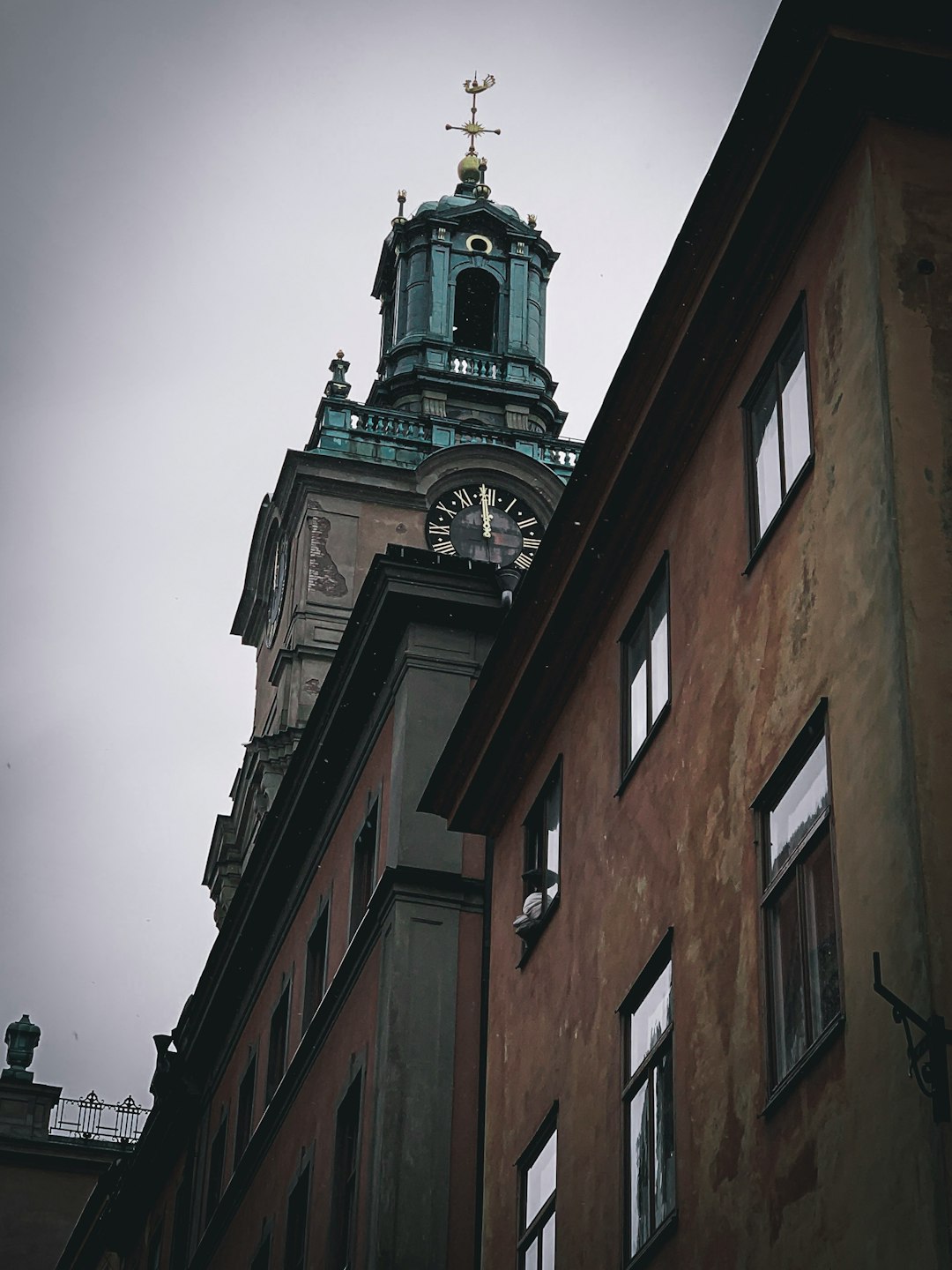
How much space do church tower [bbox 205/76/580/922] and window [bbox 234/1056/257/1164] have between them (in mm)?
17217

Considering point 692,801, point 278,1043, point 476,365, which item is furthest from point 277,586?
point 692,801

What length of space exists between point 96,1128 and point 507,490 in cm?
1946

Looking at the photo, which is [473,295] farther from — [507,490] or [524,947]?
[524,947]

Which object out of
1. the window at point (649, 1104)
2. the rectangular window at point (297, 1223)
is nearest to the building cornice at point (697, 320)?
the window at point (649, 1104)

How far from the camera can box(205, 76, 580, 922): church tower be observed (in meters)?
53.1

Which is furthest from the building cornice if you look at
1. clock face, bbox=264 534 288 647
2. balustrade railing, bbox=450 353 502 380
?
balustrade railing, bbox=450 353 502 380

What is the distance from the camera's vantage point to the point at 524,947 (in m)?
20.2

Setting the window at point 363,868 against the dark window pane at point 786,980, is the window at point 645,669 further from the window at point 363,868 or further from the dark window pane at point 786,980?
the window at point 363,868

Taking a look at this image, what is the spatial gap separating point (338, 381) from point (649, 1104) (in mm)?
44413

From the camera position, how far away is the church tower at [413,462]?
5306 cm

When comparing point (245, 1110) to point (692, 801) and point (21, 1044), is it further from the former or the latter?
point (21, 1044)

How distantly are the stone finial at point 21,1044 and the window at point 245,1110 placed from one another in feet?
109

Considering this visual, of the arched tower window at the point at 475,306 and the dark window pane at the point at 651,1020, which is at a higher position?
the arched tower window at the point at 475,306

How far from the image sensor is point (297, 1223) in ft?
88.7
